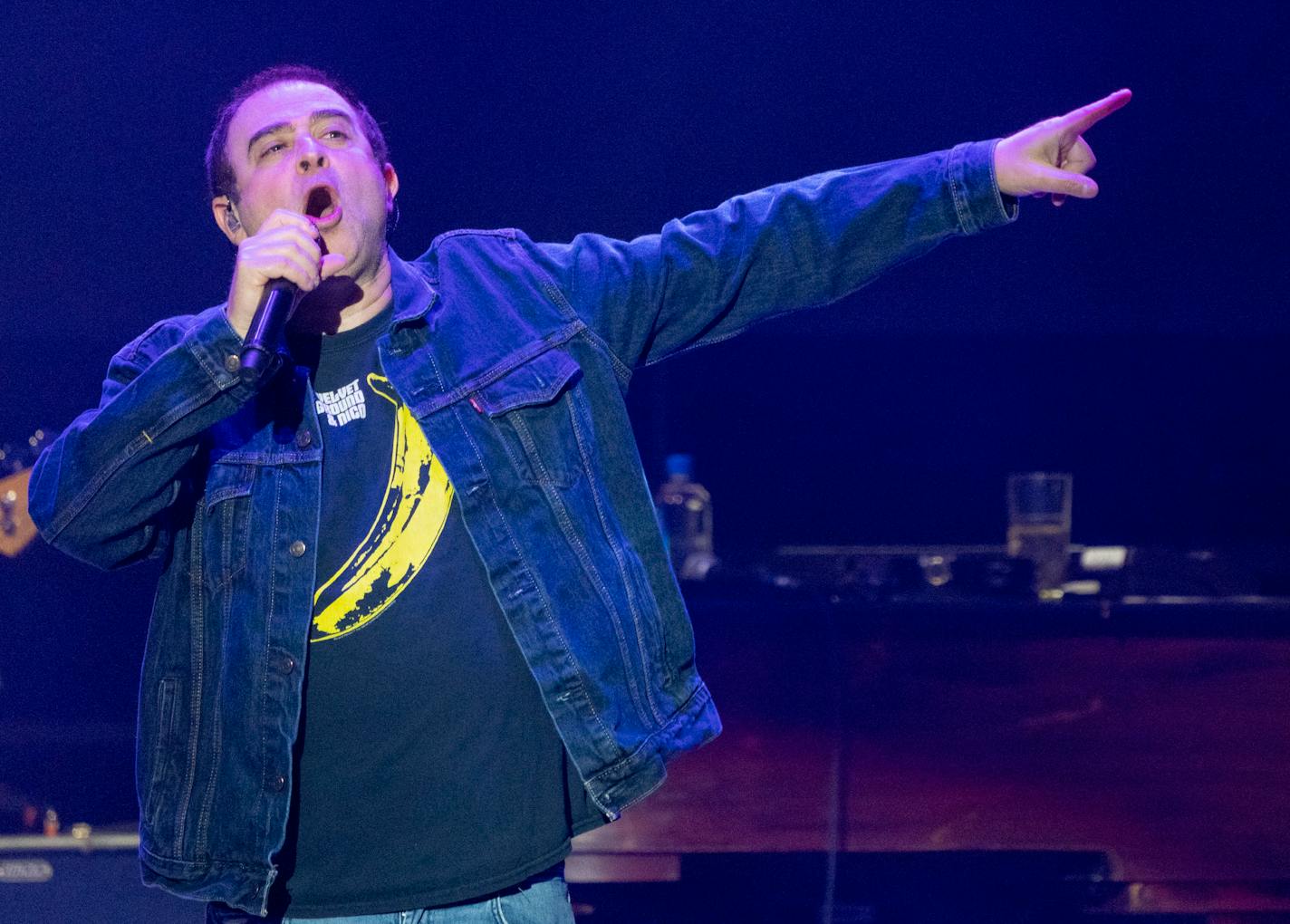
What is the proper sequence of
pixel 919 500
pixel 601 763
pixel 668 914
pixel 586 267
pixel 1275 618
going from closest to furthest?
1. pixel 601 763
2. pixel 586 267
3. pixel 1275 618
4. pixel 668 914
5. pixel 919 500

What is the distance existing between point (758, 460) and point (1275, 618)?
1.23m

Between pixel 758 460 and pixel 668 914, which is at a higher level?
pixel 758 460

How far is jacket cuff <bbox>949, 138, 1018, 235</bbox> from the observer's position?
133 centimetres

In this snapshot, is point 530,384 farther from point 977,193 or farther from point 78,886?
point 78,886

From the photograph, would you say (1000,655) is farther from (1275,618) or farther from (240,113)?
(240,113)

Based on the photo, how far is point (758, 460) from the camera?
10.3 feet

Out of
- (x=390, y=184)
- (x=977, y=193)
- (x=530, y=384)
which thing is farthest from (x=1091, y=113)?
(x=390, y=184)

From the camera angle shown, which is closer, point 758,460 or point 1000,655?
point 1000,655

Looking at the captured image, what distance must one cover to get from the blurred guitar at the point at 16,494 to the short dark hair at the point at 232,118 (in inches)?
50.5

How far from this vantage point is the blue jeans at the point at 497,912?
1.18 meters

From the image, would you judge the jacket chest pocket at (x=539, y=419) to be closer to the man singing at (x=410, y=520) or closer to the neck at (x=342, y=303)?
the man singing at (x=410, y=520)

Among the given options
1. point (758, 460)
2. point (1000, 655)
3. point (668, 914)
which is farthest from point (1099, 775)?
point (758, 460)

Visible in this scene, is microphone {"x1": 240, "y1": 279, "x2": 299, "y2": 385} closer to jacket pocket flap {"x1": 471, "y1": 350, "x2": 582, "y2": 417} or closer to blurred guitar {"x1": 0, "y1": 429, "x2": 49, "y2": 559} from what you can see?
jacket pocket flap {"x1": 471, "y1": 350, "x2": 582, "y2": 417}

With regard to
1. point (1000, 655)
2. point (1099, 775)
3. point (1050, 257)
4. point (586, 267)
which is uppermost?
point (586, 267)
